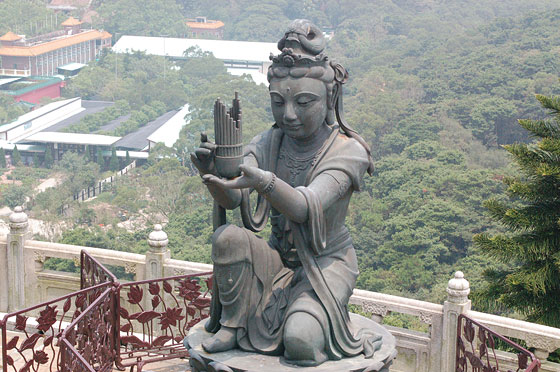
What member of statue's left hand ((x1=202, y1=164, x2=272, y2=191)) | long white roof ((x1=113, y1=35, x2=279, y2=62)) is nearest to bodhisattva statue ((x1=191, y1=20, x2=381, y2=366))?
statue's left hand ((x1=202, y1=164, x2=272, y2=191))

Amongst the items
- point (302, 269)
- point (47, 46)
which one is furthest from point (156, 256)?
point (47, 46)

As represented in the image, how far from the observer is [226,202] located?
5.89 m

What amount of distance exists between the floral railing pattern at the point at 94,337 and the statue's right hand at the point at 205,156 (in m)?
1.67

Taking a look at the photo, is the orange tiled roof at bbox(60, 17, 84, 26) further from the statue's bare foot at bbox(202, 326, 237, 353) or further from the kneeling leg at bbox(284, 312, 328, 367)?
the kneeling leg at bbox(284, 312, 328, 367)

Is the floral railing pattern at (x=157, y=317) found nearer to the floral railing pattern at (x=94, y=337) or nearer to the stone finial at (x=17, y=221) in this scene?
the floral railing pattern at (x=94, y=337)

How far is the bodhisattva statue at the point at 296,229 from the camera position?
18.6 feet

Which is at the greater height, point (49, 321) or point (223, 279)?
point (223, 279)

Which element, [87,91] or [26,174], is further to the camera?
[87,91]

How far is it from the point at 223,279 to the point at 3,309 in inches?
189

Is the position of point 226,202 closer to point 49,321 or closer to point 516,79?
point 49,321

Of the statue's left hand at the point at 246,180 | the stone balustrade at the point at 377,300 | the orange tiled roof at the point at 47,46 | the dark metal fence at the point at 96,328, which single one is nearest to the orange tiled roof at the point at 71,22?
the orange tiled roof at the point at 47,46

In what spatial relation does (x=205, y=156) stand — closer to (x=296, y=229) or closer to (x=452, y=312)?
(x=296, y=229)

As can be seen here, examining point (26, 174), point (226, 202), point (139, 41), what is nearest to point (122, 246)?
point (26, 174)

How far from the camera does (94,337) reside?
703 cm
